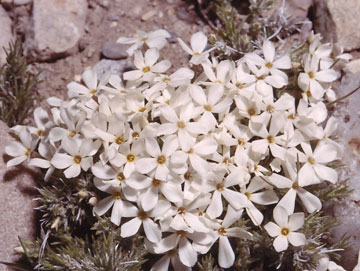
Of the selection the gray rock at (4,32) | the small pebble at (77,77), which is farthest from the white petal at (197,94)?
the gray rock at (4,32)

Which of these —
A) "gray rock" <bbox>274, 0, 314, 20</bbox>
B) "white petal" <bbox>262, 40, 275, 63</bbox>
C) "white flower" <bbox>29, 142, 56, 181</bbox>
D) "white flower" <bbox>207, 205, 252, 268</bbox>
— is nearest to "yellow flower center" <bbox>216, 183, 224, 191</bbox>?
"white flower" <bbox>207, 205, 252, 268</bbox>

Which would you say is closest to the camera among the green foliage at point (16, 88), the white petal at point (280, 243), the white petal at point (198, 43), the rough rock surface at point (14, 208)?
the white petal at point (280, 243)

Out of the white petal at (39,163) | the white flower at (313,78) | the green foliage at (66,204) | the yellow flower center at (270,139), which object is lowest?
the green foliage at (66,204)

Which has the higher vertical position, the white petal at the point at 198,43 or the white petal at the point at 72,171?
the white petal at the point at 198,43

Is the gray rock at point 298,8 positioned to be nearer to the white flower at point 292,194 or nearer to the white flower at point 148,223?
the white flower at point 292,194

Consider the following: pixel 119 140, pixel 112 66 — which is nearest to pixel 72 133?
pixel 119 140

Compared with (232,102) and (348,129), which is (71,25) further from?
(348,129)

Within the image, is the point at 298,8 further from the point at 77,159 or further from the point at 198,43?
the point at 77,159
